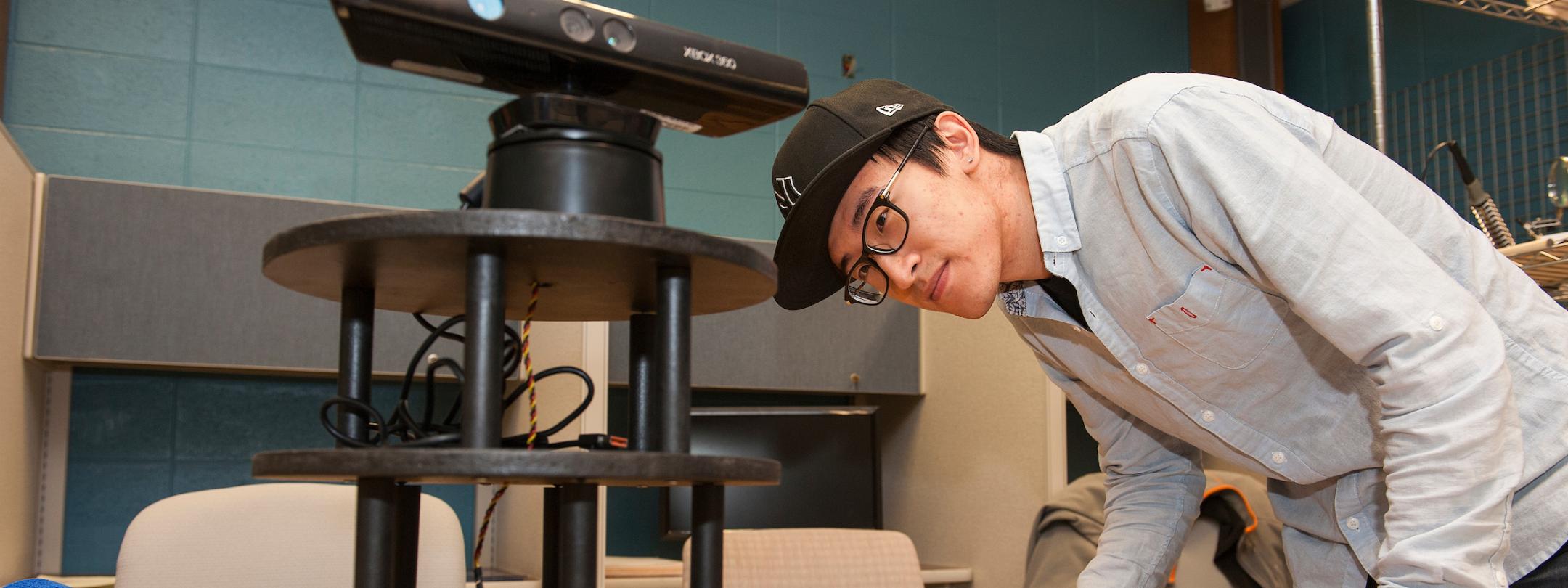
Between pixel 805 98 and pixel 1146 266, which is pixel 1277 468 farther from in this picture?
pixel 805 98

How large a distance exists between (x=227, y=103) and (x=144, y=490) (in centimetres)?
98

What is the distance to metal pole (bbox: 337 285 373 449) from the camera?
895 mm

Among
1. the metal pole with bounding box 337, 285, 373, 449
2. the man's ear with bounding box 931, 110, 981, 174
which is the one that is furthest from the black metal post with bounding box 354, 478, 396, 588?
the man's ear with bounding box 931, 110, 981, 174

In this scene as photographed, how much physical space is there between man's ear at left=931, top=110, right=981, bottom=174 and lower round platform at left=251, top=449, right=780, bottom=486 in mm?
553

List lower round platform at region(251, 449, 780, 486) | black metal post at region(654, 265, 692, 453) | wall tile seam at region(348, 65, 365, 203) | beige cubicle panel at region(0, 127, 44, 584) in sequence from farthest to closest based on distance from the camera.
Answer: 1. wall tile seam at region(348, 65, 365, 203)
2. beige cubicle panel at region(0, 127, 44, 584)
3. black metal post at region(654, 265, 692, 453)
4. lower round platform at region(251, 449, 780, 486)

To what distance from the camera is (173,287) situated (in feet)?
7.81

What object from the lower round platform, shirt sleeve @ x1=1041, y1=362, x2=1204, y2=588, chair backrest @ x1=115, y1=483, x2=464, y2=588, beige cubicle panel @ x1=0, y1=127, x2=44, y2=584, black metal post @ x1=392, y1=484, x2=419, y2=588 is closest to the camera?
the lower round platform

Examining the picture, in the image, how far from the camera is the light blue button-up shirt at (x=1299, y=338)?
86 centimetres

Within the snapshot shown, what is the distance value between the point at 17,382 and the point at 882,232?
1.94 metres

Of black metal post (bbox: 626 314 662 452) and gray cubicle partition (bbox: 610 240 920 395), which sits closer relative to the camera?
black metal post (bbox: 626 314 662 452)

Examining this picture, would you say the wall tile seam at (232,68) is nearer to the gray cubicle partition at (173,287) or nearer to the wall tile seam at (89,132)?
the wall tile seam at (89,132)

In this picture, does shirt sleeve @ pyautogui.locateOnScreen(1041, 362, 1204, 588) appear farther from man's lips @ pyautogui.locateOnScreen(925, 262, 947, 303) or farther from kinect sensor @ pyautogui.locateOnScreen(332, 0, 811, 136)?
kinect sensor @ pyautogui.locateOnScreen(332, 0, 811, 136)

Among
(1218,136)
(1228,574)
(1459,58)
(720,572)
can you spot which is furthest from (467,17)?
(1459,58)

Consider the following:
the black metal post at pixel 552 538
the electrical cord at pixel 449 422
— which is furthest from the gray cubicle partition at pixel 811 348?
the electrical cord at pixel 449 422
